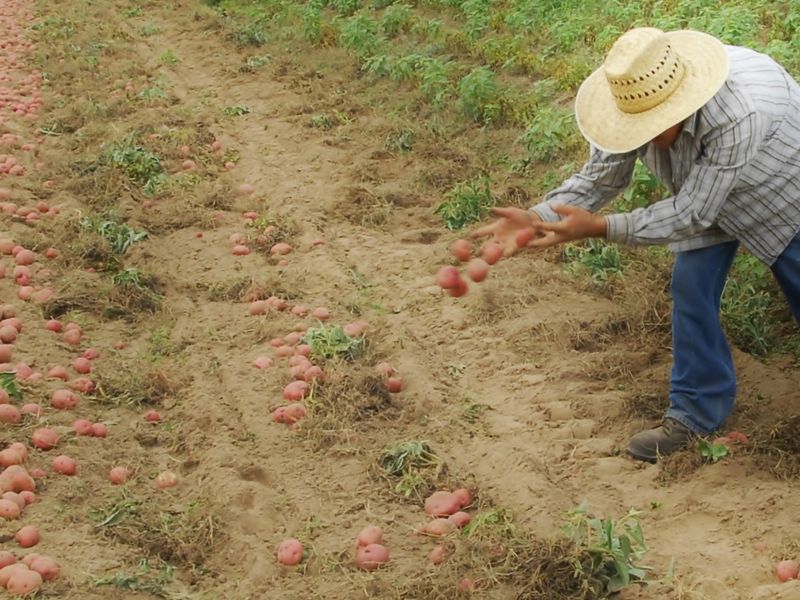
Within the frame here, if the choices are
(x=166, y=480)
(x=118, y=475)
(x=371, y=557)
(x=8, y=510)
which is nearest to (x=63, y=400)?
(x=118, y=475)

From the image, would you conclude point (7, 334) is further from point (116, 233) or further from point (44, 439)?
point (116, 233)

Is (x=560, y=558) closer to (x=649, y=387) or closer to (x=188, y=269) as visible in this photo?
(x=649, y=387)

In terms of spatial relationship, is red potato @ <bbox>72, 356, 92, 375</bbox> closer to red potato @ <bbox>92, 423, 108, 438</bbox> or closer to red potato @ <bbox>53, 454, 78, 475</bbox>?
red potato @ <bbox>92, 423, 108, 438</bbox>

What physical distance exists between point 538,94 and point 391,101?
1321 millimetres

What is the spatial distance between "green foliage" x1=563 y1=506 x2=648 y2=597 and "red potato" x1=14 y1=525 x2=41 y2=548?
1.88m

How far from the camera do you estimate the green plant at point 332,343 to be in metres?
4.83

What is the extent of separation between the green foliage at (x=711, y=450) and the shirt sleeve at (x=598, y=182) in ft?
3.41

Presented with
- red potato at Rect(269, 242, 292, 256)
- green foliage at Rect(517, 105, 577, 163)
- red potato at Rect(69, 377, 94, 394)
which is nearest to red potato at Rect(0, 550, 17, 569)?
red potato at Rect(69, 377, 94, 394)

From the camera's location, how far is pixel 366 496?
397 cm

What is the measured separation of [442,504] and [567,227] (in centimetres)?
120

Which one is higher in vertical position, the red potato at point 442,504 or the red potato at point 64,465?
the red potato at point 442,504

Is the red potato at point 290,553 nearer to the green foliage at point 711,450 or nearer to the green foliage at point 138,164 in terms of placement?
the green foliage at point 711,450

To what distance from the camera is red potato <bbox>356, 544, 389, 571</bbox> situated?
11.7ft

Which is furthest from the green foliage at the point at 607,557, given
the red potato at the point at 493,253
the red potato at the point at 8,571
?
the red potato at the point at 8,571
